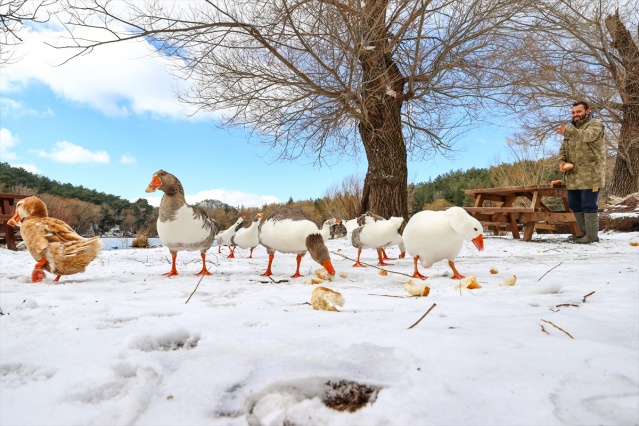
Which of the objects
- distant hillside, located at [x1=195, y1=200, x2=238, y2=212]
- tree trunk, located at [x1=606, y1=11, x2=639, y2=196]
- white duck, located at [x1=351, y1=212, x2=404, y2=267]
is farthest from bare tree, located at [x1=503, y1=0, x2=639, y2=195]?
distant hillside, located at [x1=195, y1=200, x2=238, y2=212]

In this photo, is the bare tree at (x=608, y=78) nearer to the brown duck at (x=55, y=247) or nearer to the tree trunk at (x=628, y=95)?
the tree trunk at (x=628, y=95)

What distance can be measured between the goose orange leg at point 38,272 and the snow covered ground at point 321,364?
161 centimetres

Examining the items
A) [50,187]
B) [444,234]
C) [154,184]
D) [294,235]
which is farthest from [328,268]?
[50,187]

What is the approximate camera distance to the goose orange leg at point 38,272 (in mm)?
3299

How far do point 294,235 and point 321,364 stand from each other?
2.67m

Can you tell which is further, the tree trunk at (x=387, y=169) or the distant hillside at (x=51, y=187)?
the distant hillside at (x=51, y=187)

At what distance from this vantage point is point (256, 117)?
9227mm

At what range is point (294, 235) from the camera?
3699mm

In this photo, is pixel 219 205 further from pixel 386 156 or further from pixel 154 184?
pixel 154 184

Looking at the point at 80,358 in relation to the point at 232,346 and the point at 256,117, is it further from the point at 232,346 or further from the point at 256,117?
the point at 256,117

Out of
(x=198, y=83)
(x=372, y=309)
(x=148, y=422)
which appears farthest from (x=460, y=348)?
(x=198, y=83)

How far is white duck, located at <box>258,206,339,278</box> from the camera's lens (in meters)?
3.57

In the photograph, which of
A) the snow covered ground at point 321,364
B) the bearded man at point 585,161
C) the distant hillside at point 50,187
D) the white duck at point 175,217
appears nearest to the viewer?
the snow covered ground at point 321,364

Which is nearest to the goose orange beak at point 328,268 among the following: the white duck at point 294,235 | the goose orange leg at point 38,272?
the white duck at point 294,235
